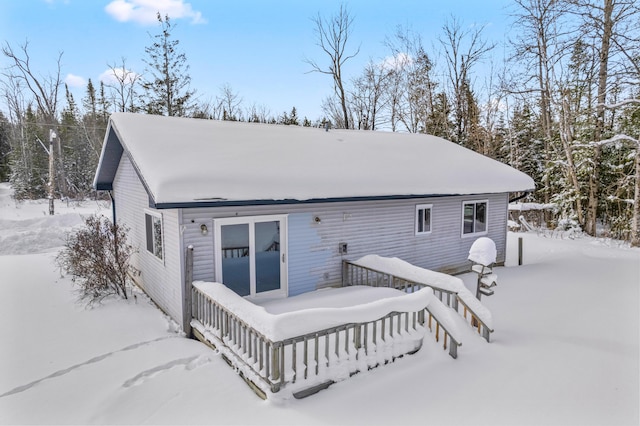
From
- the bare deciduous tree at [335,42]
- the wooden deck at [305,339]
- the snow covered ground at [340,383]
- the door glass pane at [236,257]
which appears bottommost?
the snow covered ground at [340,383]

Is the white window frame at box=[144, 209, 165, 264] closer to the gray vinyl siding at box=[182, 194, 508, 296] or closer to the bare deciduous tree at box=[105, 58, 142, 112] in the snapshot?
the gray vinyl siding at box=[182, 194, 508, 296]

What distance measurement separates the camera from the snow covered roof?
5727mm

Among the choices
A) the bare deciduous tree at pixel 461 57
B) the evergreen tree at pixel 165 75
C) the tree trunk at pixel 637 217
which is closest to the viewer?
the tree trunk at pixel 637 217

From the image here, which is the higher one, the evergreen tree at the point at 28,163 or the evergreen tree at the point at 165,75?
the evergreen tree at the point at 165,75

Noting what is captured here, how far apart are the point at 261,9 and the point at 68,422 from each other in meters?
17.8

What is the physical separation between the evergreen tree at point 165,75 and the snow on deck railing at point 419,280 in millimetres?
18976

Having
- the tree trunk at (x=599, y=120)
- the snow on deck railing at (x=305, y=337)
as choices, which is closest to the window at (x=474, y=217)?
the snow on deck railing at (x=305, y=337)

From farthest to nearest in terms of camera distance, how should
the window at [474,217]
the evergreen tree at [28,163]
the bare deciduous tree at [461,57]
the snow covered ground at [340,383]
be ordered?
1. the evergreen tree at [28,163]
2. the bare deciduous tree at [461,57]
3. the window at [474,217]
4. the snow covered ground at [340,383]

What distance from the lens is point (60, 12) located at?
50.5ft

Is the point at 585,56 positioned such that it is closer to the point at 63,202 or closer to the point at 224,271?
the point at 224,271

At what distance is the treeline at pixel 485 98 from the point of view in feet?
49.8

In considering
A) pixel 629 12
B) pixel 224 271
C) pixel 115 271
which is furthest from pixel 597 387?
pixel 629 12

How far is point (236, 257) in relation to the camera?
6809 millimetres

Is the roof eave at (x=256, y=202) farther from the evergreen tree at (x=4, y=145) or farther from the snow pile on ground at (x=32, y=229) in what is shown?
the evergreen tree at (x=4, y=145)
